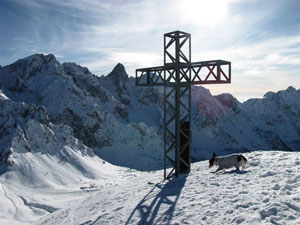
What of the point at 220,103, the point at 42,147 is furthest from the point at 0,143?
the point at 220,103

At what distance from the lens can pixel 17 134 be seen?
6100 centimetres

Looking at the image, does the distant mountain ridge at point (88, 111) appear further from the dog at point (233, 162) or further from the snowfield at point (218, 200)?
the dog at point (233, 162)

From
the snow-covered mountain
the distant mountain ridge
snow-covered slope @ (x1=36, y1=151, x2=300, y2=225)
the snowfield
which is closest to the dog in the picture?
the snowfield

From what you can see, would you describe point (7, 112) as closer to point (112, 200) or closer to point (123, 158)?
point (123, 158)

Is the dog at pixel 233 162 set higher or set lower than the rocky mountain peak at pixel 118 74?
lower

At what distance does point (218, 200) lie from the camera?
10414 mm

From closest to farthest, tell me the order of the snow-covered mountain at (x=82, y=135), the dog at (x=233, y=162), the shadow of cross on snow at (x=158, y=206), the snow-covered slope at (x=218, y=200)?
the snow-covered slope at (x=218, y=200), the shadow of cross on snow at (x=158, y=206), the dog at (x=233, y=162), the snow-covered mountain at (x=82, y=135)

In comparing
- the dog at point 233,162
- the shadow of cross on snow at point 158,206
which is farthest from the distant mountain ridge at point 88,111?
the dog at point 233,162

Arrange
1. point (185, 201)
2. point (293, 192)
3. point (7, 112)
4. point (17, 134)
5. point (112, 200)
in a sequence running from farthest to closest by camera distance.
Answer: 1. point (7, 112)
2. point (17, 134)
3. point (112, 200)
4. point (185, 201)
5. point (293, 192)

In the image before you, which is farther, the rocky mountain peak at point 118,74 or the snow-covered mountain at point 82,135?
the rocky mountain peak at point 118,74

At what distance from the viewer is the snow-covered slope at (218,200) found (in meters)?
8.98

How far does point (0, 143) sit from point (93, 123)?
140 feet

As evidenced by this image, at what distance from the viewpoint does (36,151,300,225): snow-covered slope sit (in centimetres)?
898

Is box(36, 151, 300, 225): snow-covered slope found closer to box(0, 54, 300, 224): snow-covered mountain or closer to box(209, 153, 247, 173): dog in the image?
box(0, 54, 300, 224): snow-covered mountain
